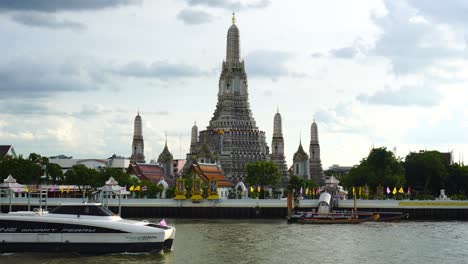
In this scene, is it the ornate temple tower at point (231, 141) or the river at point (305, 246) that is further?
the ornate temple tower at point (231, 141)

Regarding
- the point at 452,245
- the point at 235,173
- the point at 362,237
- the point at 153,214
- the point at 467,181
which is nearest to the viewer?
the point at 452,245

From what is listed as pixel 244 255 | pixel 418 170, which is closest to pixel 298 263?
pixel 244 255

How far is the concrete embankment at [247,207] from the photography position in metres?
107

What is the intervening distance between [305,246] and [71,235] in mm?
20159

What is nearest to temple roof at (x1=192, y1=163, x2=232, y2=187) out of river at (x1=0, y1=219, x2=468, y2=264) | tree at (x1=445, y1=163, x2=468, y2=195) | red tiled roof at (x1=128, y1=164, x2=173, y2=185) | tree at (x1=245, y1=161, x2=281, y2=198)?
red tiled roof at (x1=128, y1=164, x2=173, y2=185)

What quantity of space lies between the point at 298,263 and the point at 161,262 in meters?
9.58

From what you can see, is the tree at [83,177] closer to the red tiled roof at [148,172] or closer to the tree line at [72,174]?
the tree line at [72,174]

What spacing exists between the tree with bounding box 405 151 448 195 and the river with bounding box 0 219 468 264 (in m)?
54.7

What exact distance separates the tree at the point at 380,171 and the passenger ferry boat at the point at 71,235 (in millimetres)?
84956

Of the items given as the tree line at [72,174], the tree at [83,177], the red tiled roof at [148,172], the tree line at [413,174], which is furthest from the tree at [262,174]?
the tree at [83,177]

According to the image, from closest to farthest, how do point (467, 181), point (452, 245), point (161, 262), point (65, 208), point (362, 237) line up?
point (161, 262)
point (65, 208)
point (452, 245)
point (362, 237)
point (467, 181)

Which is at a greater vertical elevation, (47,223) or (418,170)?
(418,170)

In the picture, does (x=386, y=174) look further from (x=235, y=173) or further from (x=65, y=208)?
(x=65, y=208)

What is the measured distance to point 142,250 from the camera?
5794 centimetres
